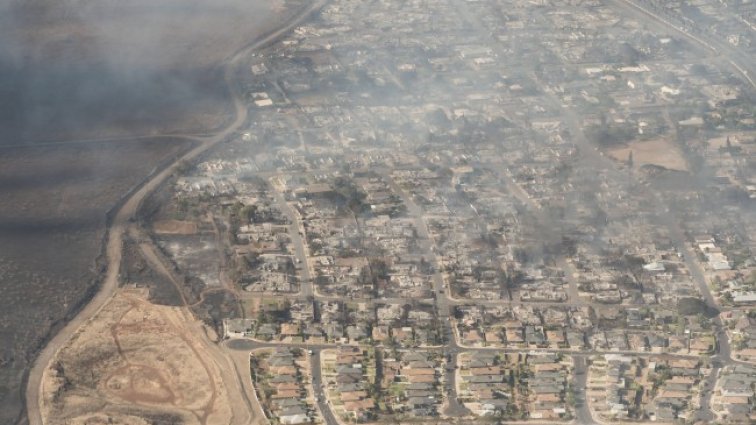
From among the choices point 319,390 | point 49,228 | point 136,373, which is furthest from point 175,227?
point 319,390

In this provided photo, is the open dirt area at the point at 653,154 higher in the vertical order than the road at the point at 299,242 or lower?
lower

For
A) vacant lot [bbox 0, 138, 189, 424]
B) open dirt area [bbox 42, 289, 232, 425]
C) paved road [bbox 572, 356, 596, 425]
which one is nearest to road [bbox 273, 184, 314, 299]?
open dirt area [bbox 42, 289, 232, 425]

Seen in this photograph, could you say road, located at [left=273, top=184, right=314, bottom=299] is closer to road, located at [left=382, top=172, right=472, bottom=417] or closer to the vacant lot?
road, located at [left=382, top=172, right=472, bottom=417]

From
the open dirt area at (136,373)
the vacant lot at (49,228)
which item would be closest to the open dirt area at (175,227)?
the vacant lot at (49,228)

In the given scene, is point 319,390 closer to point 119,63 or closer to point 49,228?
point 49,228

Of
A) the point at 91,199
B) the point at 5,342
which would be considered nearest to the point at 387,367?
the point at 5,342

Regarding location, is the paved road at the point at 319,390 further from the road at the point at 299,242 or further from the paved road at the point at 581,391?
the paved road at the point at 581,391

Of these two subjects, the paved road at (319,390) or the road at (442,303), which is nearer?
the paved road at (319,390)
